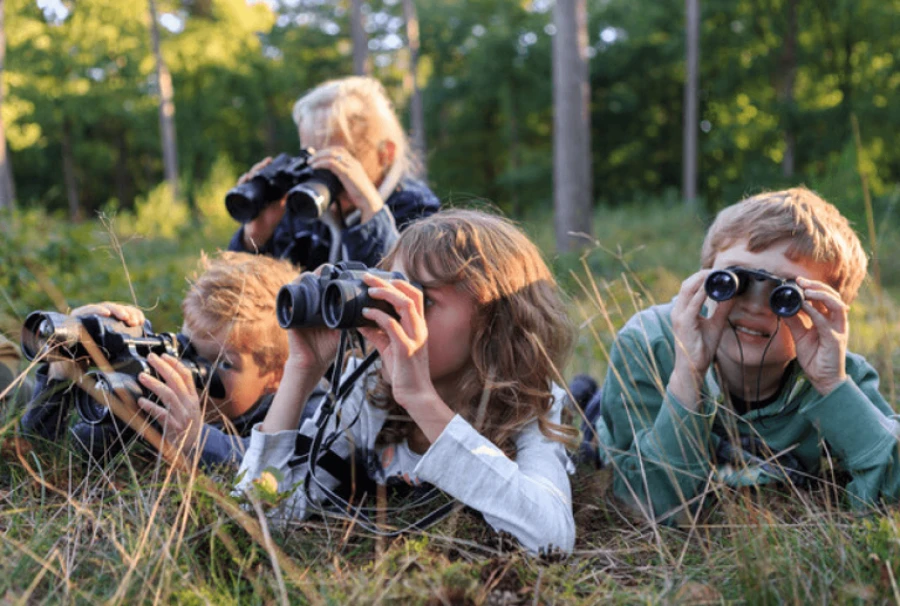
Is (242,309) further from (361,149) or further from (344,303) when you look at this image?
(361,149)

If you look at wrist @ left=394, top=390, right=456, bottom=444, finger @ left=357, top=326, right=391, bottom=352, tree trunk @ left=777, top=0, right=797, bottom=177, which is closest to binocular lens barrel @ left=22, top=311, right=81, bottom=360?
finger @ left=357, top=326, right=391, bottom=352

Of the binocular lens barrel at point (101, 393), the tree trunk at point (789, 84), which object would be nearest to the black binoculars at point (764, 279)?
the binocular lens barrel at point (101, 393)

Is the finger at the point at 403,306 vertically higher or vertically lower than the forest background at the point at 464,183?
higher

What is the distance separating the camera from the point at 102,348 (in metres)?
2.29

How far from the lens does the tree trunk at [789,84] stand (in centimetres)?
1914

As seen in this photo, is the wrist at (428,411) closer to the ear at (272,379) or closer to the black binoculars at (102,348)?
the black binoculars at (102,348)

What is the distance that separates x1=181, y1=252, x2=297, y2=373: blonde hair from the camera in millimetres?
2586

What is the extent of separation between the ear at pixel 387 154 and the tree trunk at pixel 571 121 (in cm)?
497

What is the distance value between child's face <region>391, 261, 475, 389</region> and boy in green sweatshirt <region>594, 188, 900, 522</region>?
0.45 meters

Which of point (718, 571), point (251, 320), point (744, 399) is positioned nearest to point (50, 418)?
point (251, 320)

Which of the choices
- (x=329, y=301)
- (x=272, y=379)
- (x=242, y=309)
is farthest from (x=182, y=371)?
(x=329, y=301)

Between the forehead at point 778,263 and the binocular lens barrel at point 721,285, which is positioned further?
the forehead at point 778,263

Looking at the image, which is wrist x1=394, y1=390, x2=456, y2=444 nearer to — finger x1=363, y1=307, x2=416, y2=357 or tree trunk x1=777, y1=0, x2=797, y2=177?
finger x1=363, y1=307, x2=416, y2=357

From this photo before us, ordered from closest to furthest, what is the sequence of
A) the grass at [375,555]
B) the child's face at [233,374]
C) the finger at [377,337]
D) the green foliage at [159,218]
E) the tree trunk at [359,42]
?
the grass at [375,555]
the finger at [377,337]
the child's face at [233,374]
the green foliage at [159,218]
the tree trunk at [359,42]
